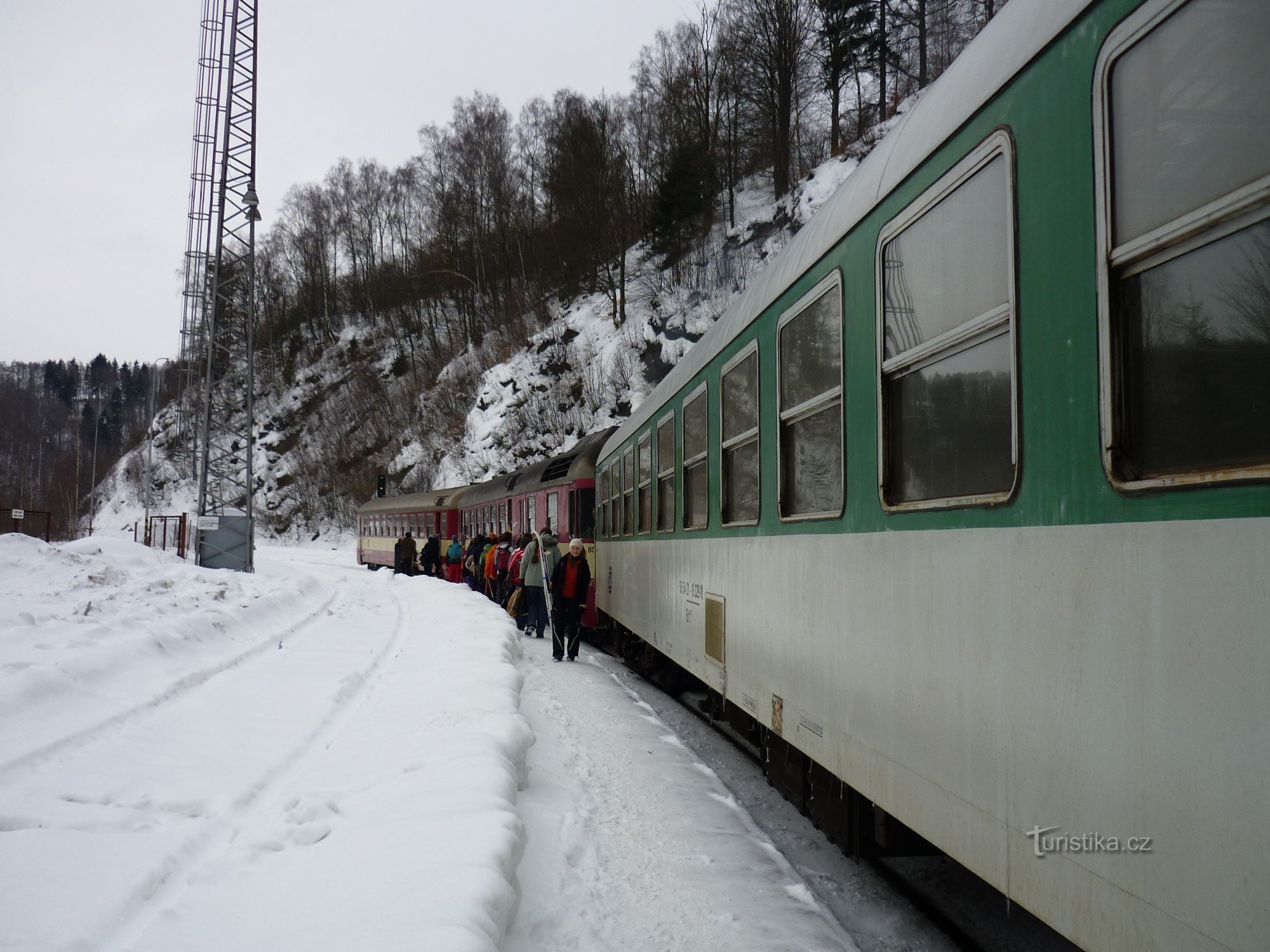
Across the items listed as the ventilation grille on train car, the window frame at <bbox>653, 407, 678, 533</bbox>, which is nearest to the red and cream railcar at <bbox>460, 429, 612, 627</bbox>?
the ventilation grille on train car

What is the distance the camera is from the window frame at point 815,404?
3.84 m

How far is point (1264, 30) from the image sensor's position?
174 centimetres

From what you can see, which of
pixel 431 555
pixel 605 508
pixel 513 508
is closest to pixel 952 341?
pixel 605 508

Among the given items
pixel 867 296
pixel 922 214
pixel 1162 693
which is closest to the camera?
pixel 1162 693

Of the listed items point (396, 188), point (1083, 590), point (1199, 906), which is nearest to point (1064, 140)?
point (1083, 590)

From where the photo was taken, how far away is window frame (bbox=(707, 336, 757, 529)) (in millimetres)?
5180

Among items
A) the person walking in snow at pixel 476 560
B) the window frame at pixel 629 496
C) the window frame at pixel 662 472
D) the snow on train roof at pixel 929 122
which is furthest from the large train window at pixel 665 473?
the person walking in snow at pixel 476 560

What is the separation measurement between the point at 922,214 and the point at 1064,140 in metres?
0.87

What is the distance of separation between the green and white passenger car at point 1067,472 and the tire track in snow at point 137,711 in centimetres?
488

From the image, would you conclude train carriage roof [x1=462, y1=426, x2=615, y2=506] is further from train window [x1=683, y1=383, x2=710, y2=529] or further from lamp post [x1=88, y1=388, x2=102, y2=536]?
lamp post [x1=88, y1=388, x2=102, y2=536]

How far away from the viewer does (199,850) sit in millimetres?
4430

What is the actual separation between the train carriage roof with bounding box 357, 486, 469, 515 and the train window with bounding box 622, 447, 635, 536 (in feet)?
58.9

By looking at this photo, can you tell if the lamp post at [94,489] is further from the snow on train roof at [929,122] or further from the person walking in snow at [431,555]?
the snow on train roof at [929,122]

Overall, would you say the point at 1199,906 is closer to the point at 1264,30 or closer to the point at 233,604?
the point at 1264,30
